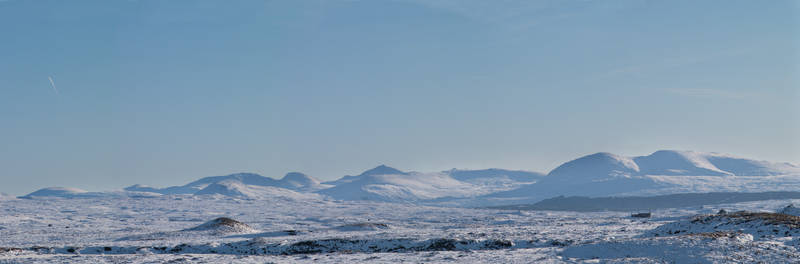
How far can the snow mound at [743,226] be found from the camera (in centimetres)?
3026

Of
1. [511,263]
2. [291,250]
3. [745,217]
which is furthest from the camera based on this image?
[291,250]

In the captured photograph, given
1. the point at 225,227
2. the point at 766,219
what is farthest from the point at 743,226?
the point at 225,227

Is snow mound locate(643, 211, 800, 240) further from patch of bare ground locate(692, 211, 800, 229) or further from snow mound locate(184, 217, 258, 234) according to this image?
snow mound locate(184, 217, 258, 234)

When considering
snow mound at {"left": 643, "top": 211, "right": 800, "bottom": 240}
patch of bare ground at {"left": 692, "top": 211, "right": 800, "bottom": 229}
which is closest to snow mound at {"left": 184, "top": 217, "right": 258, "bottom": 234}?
snow mound at {"left": 643, "top": 211, "right": 800, "bottom": 240}

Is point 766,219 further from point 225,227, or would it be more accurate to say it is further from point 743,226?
point 225,227

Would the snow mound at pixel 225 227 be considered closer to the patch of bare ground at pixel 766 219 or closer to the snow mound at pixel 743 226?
the snow mound at pixel 743 226

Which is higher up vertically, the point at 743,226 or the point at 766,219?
the point at 766,219

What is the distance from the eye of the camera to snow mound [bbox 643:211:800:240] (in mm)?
30261

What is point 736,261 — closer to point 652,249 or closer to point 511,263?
point 652,249

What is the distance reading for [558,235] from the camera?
1599 inches

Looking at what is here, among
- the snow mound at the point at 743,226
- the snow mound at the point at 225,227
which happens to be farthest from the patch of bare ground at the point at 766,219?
the snow mound at the point at 225,227

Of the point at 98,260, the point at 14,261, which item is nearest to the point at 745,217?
the point at 98,260

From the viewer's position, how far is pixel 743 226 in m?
33.2

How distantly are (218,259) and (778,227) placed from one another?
1056 inches
